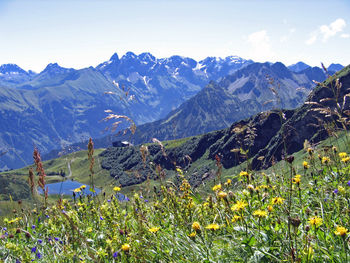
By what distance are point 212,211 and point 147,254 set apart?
1449 millimetres

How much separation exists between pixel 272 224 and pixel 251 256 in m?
0.74

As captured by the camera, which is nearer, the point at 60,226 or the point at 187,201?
the point at 187,201

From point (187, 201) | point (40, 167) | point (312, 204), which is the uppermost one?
point (40, 167)

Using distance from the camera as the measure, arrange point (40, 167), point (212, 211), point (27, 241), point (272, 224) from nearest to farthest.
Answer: point (272, 224)
point (40, 167)
point (212, 211)
point (27, 241)

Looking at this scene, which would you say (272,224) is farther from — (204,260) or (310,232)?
(204,260)

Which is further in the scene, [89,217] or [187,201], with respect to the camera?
[89,217]

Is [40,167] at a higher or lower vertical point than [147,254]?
higher

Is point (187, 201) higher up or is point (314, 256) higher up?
point (187, 201)

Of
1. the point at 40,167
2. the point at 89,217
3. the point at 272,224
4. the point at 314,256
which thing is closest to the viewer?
the point at 314,256

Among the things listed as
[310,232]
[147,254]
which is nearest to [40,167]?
[147,254]

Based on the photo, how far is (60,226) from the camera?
5422mm

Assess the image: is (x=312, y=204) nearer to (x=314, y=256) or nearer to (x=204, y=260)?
(x=314, y=256)

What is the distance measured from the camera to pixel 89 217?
6133 millimetres

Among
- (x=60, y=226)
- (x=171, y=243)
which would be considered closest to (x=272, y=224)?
(x=171, y=243)
